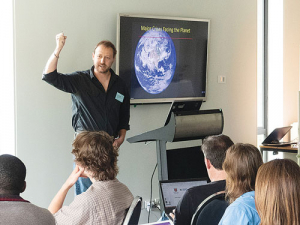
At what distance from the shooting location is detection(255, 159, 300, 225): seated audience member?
1.31m

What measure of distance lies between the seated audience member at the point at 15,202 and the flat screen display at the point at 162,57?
250cm

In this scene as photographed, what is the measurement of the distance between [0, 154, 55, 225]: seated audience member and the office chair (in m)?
0.72

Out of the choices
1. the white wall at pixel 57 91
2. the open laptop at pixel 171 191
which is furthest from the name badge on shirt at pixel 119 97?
the open laptop at pixel 171 191

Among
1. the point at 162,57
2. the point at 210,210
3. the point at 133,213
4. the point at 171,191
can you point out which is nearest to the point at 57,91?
the point at 162,57

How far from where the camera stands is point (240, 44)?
4.89 m

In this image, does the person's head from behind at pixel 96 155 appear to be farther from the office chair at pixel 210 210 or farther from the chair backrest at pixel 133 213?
the office chair at pixel 210 210

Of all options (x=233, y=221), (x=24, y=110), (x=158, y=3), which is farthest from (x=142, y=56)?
(x=233, y=221)

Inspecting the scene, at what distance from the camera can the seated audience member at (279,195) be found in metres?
1.31

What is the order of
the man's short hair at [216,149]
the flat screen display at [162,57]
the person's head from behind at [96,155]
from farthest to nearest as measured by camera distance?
the flat screen display at [162,57], the man's short hair at [216,149], the person's head from behind at [96,155]

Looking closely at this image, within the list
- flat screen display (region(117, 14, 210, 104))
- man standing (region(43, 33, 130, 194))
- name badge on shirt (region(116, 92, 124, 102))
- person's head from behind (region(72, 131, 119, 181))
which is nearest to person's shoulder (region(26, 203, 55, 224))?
person's head from behind (region(72, 131, 119, 181))

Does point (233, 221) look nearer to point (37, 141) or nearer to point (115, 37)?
point (37, 141)

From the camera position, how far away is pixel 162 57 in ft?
13.9

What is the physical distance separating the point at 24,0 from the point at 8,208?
2558 millimetres

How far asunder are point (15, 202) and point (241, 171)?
1046mm
